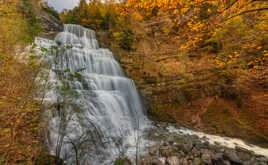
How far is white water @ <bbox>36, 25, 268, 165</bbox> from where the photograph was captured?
3039mm

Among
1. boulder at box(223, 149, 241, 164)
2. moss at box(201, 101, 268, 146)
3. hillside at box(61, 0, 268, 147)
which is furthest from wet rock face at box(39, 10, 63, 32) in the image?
boulder at box(223, 149, 241, 164)

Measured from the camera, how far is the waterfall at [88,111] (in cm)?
298

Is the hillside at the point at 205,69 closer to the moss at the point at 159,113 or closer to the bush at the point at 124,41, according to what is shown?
the moss at the point at 159,113

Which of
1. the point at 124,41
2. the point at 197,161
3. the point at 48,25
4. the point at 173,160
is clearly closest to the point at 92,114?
the point at 173,160

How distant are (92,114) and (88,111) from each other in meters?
0.22

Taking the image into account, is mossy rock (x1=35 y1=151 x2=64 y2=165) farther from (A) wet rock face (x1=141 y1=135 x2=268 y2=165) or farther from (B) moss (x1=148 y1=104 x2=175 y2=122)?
(B) moss (x1=148 y1=104 x2=175 y2=122)

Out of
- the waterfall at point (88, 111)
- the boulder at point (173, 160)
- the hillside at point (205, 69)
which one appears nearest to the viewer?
the waterfall at point (88, 111)

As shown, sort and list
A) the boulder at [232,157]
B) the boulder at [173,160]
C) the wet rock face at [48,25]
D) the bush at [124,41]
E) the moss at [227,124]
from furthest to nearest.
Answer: the bush at [124,41]
the wet rock face at [48,25]
the moss at [227,124]
the boulder at [232,157]
the boulder at [173,160]

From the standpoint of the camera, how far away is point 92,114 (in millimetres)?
4516

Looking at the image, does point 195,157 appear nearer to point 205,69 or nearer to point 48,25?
point 205,69

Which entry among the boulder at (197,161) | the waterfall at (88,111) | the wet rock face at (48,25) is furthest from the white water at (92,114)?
the wet rock face at (48,25)

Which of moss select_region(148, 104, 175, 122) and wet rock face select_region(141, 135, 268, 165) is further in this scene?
moss select_region(148, 104, 175, 122)

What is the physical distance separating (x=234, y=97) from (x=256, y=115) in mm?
1305

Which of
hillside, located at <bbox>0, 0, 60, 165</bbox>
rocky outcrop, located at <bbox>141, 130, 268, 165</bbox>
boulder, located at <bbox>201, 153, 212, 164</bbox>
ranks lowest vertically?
rocky outcrop, located at <bbox>141, 130, 268, 165</bbox>
